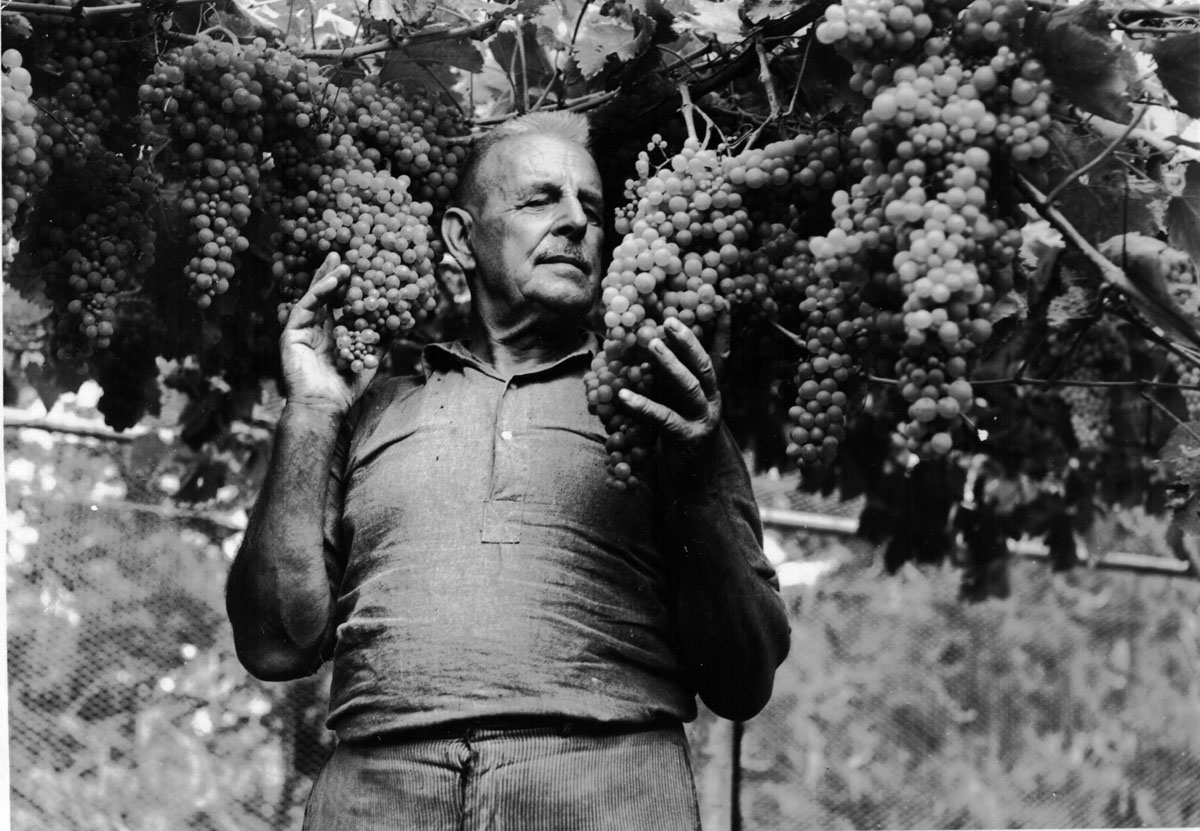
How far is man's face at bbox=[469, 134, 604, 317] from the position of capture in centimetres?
182

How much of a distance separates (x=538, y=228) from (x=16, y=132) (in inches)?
22.9

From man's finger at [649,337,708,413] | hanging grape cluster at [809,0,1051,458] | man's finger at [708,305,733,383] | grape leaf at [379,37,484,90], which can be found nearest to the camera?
hanging grape cluster at [809,0,1051,458]

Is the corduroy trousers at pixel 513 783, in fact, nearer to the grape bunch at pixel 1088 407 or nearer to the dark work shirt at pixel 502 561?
the dark work shirt at pixel 502 561

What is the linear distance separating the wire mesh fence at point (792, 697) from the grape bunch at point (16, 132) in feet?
3.13

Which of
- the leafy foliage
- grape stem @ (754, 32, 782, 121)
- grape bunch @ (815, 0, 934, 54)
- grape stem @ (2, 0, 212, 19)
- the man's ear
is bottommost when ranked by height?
the leafy foliage

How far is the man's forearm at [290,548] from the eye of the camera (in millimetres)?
1764

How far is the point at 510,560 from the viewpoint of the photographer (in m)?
1.68

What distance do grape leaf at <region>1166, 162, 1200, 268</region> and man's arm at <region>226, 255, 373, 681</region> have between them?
932 millimetres

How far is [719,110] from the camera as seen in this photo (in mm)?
1926

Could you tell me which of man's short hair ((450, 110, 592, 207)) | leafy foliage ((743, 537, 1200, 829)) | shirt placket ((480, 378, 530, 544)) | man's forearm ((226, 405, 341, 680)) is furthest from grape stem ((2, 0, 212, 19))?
leafy foliage ((743, 537, 1200, 829))

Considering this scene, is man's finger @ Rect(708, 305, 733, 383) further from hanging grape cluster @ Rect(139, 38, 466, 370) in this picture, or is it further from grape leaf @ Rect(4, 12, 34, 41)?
grape leaf @ Rect(4, 12, 34, 41)

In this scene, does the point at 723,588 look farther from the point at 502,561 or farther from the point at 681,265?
the point at 681,265

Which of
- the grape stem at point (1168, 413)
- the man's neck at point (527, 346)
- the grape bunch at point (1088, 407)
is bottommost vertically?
the grape bunch at point (1088, 407)

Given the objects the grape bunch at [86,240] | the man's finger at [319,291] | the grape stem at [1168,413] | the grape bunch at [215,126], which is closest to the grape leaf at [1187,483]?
the grape stem at [1168,413]
